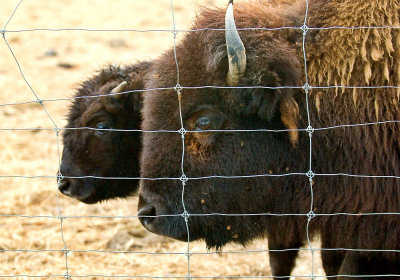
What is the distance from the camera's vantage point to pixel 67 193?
5.80m

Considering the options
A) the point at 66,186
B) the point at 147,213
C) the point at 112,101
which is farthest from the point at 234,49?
the point at 66,186

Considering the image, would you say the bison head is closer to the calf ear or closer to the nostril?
the nostril

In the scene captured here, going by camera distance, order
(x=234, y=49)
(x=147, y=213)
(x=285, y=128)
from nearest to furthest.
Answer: (x=234, y=49), (x=285, y=128), (x=147, y=213)

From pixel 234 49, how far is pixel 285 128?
25.8 inches

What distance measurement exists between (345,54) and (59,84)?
29.5ft

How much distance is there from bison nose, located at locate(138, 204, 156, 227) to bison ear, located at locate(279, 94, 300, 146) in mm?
1078

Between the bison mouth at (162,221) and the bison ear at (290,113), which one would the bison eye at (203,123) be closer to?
the bison ear at (290,113)

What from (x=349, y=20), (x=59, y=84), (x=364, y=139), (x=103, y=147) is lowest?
(x=59, y=84)

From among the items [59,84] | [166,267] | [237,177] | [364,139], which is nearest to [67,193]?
[166,267]

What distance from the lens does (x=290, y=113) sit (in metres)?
3.98

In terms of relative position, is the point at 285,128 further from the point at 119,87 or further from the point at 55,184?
the point at 55,184

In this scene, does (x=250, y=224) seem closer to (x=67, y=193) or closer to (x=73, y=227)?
(x=67, y=193)

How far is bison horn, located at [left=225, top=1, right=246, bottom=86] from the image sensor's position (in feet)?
12.5

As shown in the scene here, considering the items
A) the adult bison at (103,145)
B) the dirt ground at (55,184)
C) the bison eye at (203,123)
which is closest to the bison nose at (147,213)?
the dirt ground at (55,184)
